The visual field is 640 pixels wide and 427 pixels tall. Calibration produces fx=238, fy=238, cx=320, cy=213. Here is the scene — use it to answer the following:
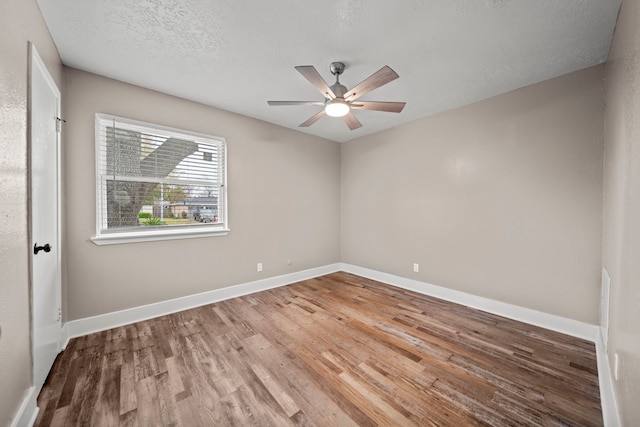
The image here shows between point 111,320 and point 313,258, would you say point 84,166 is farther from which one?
point 313,258

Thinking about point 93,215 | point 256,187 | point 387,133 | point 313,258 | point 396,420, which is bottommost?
point 396,420

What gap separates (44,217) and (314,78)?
225 centimetres

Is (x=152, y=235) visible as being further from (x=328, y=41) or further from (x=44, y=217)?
(x=328, y=41)

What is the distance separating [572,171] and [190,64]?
3885mm

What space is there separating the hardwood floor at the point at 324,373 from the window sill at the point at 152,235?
91 cm

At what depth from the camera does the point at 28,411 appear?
137 cm

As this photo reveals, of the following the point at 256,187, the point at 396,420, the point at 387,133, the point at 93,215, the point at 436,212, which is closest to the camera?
the point at 396,420

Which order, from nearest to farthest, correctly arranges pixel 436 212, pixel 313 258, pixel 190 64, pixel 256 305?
pixel 190 64 → pixel 256 305 → pixel 436 212 → pixel 313 258

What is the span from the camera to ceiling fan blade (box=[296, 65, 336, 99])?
1733 millimetres

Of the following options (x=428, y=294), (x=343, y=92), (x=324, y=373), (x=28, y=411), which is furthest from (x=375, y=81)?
(x=28, y=411)

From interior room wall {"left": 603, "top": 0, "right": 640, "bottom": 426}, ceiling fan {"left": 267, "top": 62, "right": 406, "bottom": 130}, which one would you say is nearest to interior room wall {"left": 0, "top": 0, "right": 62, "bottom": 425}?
ceiling fan {"left": 267, "top": 62, "right": 406, "bottom": 130}

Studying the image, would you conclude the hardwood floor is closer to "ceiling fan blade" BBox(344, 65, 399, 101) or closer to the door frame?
the door frame

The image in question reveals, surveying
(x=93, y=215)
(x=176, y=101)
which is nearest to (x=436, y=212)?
(x=176, y=101)

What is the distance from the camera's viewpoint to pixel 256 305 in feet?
10.1
